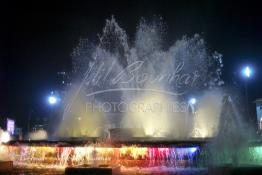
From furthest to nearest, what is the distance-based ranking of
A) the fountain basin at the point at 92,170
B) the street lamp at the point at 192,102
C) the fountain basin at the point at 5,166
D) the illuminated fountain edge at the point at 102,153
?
1. the street lamp at the point at 192,102
2. the illuminated fountain edge at the point at 102,153
3. the fountain basin at the point at 5,166
4. the fountain basin at the point at 92,170

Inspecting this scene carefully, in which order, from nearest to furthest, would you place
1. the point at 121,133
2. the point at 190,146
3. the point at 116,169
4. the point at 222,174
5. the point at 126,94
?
the point at 222,174 → the point at 116,169 → the point at 190,146 → the point at 121,133 → the point at 126,94

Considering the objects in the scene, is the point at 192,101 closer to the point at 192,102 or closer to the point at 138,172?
the point at 192,102

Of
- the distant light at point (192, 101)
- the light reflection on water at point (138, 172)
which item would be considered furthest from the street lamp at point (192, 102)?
the light reflection on water at point (138, 172)

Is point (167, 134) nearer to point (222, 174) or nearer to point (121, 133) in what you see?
point (121, 133)

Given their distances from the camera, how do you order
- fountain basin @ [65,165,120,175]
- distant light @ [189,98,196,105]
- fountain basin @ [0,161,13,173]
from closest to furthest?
fountain basin @ [65,165,120,175] < fountain basin @ [0,161,13,173] < distant light @ [189,98,196,105]

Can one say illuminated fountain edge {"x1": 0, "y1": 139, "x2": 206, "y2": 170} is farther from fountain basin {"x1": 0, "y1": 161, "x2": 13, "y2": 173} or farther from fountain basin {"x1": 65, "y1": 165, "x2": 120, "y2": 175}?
fountain basin {"x1": 65, "y1": 165, "x2": 120, "y2": 175}

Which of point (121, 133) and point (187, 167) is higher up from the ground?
point (121, 133)

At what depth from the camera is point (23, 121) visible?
68.5m

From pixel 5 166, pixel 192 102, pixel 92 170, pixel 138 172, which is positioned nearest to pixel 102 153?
pixel 138 172

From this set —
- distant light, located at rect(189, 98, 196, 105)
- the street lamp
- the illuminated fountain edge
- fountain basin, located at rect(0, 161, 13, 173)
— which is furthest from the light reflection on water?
distant light, located at rect(189, 98, 196, 105)

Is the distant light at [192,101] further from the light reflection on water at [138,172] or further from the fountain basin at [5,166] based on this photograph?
the fountain basin at [5,166]

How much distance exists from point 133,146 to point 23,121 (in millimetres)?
50775

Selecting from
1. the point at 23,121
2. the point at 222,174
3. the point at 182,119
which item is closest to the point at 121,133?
the point at 182,119

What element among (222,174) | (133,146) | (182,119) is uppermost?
(182,119)
